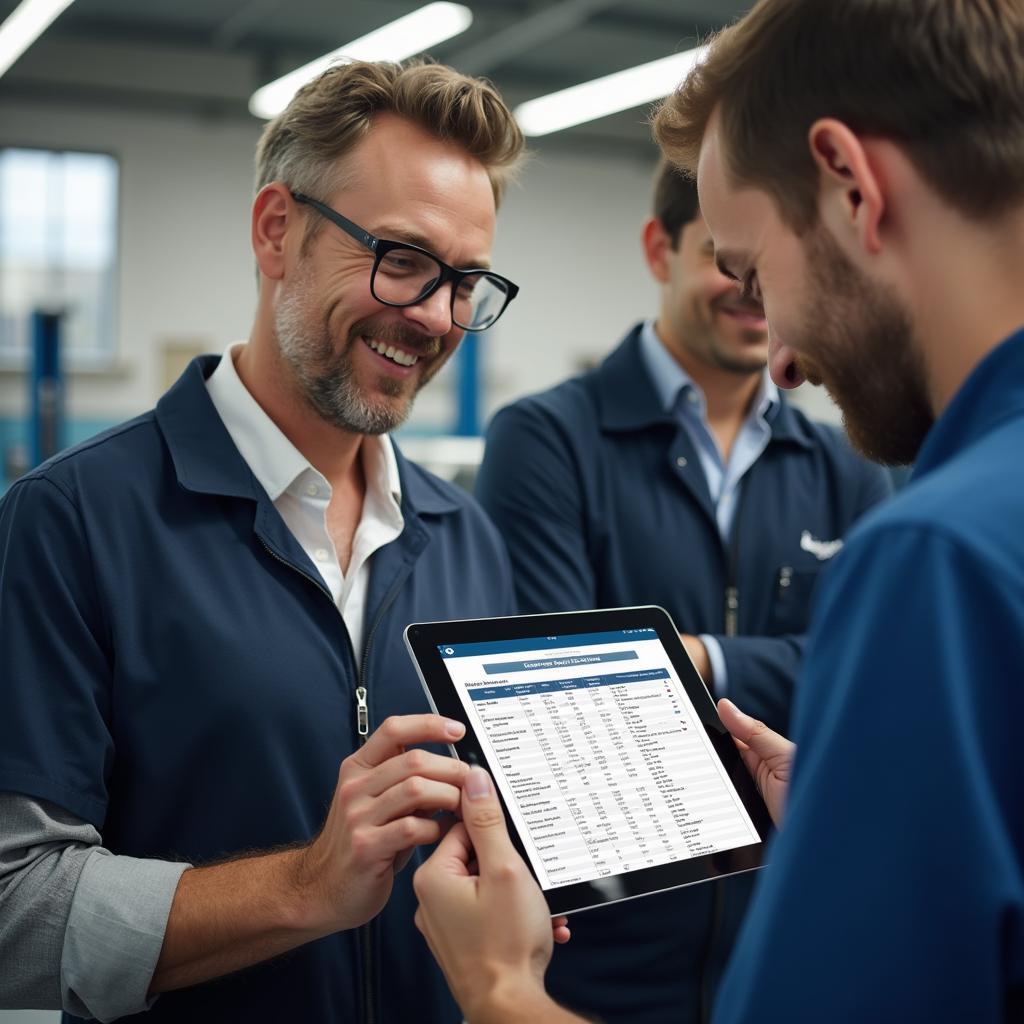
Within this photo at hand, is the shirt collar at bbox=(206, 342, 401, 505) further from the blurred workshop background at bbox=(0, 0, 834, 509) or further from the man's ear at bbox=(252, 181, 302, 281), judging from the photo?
the blurred workshop background at bbox=(0, 0, 834, 509)

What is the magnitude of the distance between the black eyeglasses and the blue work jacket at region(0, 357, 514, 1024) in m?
0.28

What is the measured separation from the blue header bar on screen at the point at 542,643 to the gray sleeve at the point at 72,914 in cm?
37

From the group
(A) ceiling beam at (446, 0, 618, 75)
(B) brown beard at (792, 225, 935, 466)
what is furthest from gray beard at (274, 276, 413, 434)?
(A) ceiling beam at (446, 0, 618, 75)

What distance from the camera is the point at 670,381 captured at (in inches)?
75.9

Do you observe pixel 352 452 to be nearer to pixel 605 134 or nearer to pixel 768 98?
pixel 768 98

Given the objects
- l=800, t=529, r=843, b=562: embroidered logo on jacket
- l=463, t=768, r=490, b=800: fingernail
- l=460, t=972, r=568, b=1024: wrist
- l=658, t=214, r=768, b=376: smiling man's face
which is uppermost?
l=658, t=214, r=768, b=376: smiling man's face

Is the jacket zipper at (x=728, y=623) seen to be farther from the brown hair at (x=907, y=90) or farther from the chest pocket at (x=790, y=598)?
the brown hair at (x=907, y=90)

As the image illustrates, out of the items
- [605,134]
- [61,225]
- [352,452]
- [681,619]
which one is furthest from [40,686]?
[605,134]

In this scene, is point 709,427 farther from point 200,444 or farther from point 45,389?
point 45,389

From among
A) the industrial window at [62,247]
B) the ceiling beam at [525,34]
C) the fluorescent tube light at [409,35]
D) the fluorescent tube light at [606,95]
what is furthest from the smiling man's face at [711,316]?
the industrial window at [62,247]

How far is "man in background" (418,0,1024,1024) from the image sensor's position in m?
0.61

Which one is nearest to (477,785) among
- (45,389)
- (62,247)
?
(45,389)

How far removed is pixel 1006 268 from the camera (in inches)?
29.8

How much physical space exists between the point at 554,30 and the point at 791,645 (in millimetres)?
6276
